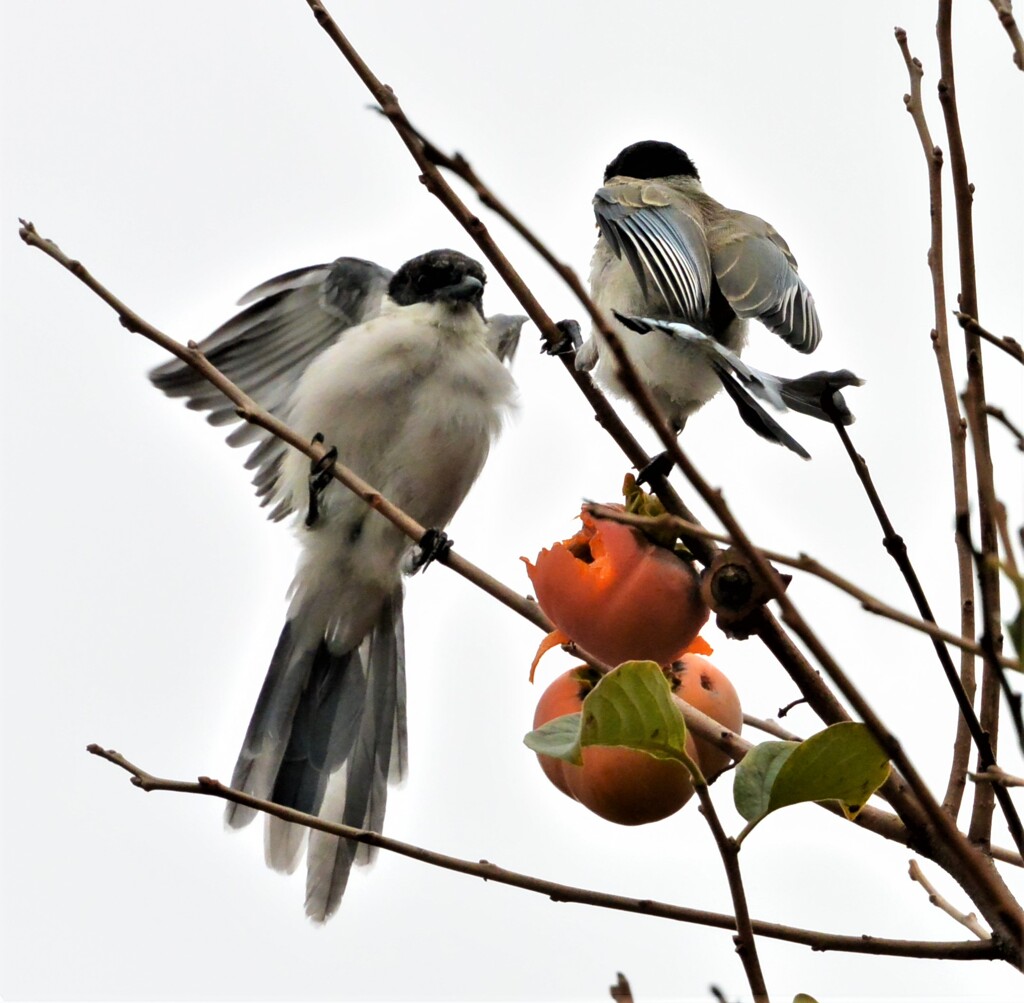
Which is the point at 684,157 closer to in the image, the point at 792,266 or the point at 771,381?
the point at 792,266

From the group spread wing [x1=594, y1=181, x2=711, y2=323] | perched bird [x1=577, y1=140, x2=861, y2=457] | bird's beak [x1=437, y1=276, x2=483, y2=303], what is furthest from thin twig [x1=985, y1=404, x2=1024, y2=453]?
bird's beak [x1=437, y1=276, x2=483, y2=303]

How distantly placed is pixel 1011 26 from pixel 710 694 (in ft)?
3.33

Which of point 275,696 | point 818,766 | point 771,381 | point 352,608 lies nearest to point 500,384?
point 352,608

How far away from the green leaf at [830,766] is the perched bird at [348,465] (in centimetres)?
298

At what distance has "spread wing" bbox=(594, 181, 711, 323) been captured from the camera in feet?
11.3

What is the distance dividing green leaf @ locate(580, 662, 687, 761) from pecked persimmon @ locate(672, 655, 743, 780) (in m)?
0.49

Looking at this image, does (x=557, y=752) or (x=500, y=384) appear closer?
(x=557, y=752)

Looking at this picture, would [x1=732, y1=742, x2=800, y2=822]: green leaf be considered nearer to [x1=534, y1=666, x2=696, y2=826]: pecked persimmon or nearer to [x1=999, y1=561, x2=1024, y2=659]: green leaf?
[x1=534, y1=666, x2=696, y2=826]: pecked persimmon

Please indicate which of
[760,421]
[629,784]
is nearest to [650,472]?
[760,421]

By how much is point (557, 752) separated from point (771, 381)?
3.55 feet

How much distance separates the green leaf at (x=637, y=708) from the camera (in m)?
1.53

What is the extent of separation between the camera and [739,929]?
4.37 feet

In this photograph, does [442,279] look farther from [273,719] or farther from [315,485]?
[273,719]

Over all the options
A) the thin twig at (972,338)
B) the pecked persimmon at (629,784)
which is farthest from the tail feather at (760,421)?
the pecked persimmon at (629,784)
